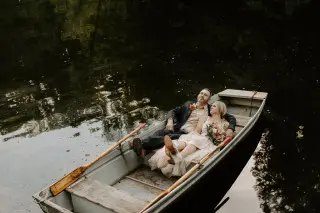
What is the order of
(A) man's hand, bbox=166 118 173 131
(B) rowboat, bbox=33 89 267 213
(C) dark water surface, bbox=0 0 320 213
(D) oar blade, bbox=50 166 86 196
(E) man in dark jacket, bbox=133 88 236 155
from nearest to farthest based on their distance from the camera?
1. (B) rowboat, bbox=33 89 267 213
2. (D) oar blade, bbox=50 166 86 196
3. (E) man in dark jacket, bbox=133 88 236 155
4. (A) man's hand, bbox=166 118 173 131
5. (C) dark water surface, bbox=0 0 320 213

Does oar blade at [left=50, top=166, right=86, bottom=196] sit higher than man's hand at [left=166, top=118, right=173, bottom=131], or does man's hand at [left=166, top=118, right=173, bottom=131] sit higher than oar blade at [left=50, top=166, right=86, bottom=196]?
man's hand at [left=166, top=118, right=173, bottom=131]

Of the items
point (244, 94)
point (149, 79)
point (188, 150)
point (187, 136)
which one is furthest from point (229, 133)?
point (149, 79)

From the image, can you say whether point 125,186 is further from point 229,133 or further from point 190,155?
point 229,133

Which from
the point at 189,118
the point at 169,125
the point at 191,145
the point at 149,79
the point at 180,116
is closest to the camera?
the point at 191,145

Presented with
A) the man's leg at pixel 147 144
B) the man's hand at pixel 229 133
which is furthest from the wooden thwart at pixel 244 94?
the man's leg at pixel 147 144

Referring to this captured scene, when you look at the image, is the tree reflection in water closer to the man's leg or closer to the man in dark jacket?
the man in dark jacket

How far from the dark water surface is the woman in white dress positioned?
1.67m

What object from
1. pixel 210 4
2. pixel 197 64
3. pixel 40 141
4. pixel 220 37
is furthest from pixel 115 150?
pixel 210 4

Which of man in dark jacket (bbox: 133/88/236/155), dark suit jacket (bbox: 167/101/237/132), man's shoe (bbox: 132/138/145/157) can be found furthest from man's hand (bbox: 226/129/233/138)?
man's shoe (bbox: 132/138/145/157)

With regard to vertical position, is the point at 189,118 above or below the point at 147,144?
above

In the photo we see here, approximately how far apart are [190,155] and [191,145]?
0.28m

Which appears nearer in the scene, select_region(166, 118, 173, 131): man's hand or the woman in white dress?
the woman in white dress

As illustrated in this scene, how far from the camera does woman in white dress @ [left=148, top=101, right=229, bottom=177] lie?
8.48 metres

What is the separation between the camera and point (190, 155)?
8898 millimetres
